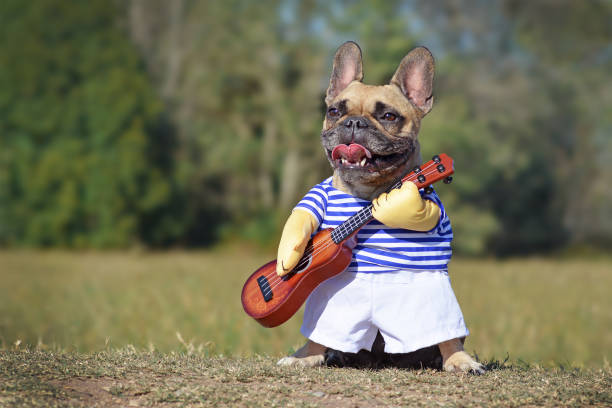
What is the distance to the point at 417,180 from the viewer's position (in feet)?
13.7

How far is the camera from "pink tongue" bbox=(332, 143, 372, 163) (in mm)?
4086

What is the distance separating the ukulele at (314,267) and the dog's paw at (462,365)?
832 mm

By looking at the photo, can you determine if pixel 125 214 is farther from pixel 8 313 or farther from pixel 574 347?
pixel 574 347

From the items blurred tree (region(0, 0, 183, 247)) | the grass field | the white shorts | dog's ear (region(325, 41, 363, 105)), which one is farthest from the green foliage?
the white shorts

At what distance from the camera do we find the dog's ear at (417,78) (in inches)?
176

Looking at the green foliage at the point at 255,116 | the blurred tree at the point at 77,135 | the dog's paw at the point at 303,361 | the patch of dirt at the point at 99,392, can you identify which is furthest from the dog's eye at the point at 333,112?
the blurred tree at the point at 77,135

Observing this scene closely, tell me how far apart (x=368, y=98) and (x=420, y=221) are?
0.78 meters

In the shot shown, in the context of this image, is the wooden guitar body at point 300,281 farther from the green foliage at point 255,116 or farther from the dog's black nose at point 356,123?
the green foliage at point 255,116

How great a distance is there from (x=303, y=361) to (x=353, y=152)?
4.28 ft

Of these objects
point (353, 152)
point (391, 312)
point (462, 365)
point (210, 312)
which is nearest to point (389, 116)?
point (353, 152)

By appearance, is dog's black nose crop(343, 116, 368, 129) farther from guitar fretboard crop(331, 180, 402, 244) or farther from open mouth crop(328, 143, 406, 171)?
guitar fretboard crop(331, 180, 402, 244)

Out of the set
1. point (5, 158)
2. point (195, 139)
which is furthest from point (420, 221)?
point (195, 139)

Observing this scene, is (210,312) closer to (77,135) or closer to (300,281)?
(300,281)

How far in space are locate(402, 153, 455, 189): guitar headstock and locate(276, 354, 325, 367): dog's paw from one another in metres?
1.22
